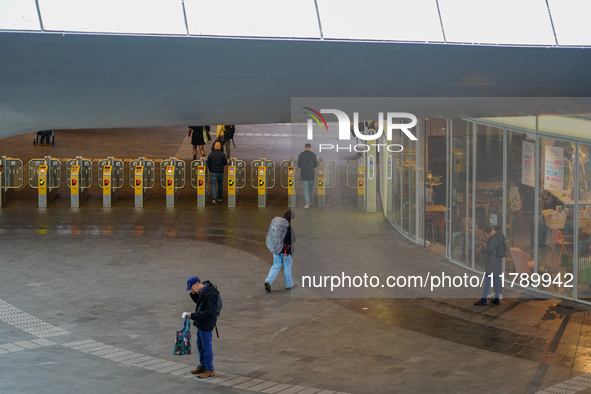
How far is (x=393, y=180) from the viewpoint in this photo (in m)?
18.2

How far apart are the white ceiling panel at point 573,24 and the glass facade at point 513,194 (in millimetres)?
2973

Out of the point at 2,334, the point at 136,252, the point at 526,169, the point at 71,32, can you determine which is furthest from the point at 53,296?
the point at 526,169

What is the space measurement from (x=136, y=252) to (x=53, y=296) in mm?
3060

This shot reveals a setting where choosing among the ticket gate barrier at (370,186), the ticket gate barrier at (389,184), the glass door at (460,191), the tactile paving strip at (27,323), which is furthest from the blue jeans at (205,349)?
the ticket gate barrier at (370,186)

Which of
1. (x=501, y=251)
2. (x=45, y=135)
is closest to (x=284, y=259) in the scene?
(x=501, y=251)

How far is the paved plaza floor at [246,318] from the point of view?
30.2ft

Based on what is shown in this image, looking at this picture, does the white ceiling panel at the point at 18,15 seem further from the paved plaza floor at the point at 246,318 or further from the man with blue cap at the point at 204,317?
the paved plaza floor at the point at 246,318

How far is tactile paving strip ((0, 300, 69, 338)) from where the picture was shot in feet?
35.7

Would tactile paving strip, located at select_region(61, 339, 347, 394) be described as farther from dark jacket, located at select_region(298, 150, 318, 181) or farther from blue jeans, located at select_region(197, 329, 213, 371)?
dark jacket, located at select_region(298, 150, 318, 181)

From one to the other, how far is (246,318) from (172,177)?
8443 mm

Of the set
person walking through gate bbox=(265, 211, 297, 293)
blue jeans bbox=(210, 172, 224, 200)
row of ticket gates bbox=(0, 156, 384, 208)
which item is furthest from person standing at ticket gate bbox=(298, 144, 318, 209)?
person walking through gate bbox=(265, 211, 297, 293)

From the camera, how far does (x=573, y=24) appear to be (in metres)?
9.41

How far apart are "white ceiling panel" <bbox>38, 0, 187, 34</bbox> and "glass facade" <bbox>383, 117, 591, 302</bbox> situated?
7.01m

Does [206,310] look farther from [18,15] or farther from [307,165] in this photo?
[307,165]
